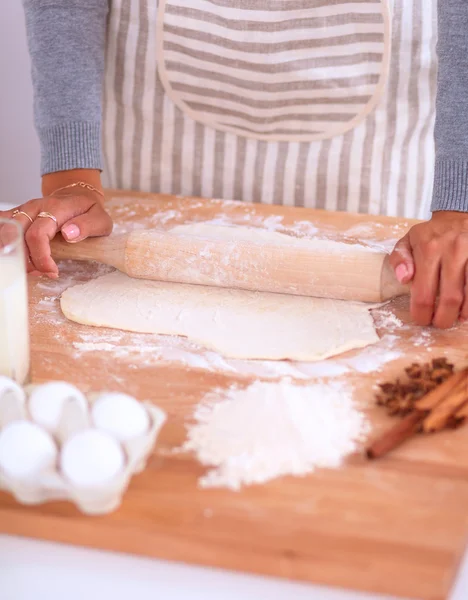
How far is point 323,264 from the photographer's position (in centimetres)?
127

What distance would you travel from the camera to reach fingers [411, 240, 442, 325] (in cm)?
118

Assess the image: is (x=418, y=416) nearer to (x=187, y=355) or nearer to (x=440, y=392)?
(x=440, y=392)

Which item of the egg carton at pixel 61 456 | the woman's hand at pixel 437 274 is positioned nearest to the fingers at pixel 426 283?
the woman's hand at pixel 437 274

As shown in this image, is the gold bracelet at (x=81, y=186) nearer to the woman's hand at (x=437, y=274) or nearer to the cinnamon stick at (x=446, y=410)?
the woman's hand at (x=437, y=274)

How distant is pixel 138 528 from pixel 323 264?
2.12 ft

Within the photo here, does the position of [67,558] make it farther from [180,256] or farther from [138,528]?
[180,256]

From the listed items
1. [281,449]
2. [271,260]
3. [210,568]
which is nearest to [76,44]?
[271,260]

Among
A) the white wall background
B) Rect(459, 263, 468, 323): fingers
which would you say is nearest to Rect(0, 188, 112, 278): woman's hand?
Rect(459, 263, 468, 323): fingers

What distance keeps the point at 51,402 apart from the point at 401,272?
25.5 inches

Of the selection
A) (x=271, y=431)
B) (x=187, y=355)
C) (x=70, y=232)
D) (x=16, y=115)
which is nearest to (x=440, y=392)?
(x=271, y=431)

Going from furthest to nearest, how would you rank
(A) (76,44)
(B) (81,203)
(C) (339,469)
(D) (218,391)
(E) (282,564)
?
1. (A) (76,44)
2. (B) (81,203)
3. (D) (218,391)
4. (C) (339,469)
5. (E) (282,564)

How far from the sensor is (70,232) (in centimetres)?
136

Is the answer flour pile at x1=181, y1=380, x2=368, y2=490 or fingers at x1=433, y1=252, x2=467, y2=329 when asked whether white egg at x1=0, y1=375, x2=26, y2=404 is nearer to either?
flour pile at x1=181, y1=380, x2=368, y2=490

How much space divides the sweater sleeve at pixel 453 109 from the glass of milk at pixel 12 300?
791 millimetres
